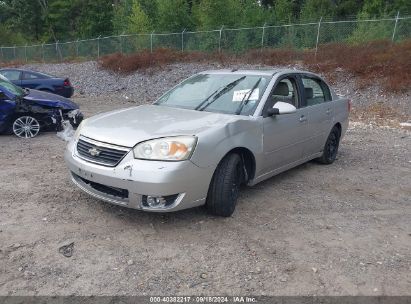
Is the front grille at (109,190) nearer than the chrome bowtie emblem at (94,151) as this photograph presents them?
Yes

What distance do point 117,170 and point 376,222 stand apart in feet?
9.62

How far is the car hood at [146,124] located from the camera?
4.09 metres

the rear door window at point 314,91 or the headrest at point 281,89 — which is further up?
the headrest at point 281,89

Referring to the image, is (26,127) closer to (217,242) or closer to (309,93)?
(309,93)

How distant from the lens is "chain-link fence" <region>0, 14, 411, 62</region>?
58.9ft

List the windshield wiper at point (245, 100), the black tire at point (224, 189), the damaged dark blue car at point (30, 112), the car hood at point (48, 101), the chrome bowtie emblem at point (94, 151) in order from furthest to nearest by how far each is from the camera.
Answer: the car hood at point (48, 101)
the damaged dark blue car at point (30, 112)
the windshield wiper at point (245, 100)
the black tire at point (224, 189)
the chrome bowtie emblem at point (94, 151)

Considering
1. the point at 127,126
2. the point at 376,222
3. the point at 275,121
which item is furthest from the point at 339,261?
the point at 127,126

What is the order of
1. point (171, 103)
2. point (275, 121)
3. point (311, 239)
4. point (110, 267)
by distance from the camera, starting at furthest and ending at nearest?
point (171, 103), point (275, 121), point (311, 239), point (110, 267)

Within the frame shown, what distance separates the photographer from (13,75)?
14062 millimetres

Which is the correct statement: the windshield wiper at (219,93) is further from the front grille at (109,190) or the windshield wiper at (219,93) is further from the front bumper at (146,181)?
the front grille at (109,190)

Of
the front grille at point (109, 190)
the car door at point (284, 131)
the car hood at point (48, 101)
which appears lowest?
the car hood at point (48, 101)

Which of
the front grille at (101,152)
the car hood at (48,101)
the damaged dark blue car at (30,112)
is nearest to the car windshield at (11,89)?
the damaged dark blue car at (30,112)

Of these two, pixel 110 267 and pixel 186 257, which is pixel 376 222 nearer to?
pixel 186 257

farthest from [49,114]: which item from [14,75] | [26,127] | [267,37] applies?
[267,37]
